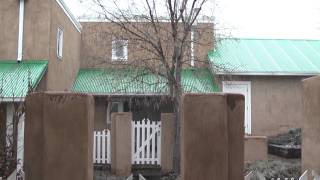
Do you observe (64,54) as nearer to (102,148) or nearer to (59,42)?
(59,42)

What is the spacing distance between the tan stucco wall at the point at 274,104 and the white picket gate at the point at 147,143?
20.2 ft

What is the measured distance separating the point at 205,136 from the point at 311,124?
430cm

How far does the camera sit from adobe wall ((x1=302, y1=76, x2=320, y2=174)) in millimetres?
7703

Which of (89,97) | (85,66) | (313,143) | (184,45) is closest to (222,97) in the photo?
(89,97)

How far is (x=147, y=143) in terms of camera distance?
54.5 feet

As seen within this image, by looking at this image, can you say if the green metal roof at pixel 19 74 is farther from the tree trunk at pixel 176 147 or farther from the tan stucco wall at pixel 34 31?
the tree trunk at pixel 176 147

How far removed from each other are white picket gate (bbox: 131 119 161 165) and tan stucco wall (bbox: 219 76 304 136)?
20.2 feet

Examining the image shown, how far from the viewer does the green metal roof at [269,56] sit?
21.9m

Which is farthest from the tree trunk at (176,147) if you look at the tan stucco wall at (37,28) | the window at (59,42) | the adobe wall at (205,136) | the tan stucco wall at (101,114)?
the adobe wall at (205,136)

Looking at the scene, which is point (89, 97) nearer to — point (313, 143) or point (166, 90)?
point (313, 143)

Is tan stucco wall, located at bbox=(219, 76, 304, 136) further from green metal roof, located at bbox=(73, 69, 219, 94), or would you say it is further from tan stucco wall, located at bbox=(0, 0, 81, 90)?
tan stucco wall, located at bbox=(0, 0, 81, 90)

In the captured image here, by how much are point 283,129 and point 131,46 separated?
→ 8626mm

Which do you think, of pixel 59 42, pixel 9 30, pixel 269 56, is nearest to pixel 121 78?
pixel 59 42

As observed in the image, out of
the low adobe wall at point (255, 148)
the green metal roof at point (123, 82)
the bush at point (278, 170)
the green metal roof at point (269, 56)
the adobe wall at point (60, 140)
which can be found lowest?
the bush at point (278, 170)
